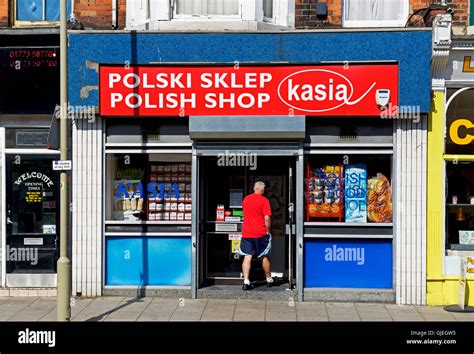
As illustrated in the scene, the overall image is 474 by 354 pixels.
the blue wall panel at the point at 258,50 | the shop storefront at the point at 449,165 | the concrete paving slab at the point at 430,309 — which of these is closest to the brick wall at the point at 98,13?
the blue wall panel at the point at 258,50

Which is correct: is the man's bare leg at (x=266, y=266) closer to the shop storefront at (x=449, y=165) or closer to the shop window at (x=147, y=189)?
the shop window at (x=147, y=189)

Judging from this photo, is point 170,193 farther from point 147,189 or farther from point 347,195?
point 347,195

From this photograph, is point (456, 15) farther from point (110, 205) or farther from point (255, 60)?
point (110, 205)

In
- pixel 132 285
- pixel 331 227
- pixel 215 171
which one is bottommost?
pixel 132 285

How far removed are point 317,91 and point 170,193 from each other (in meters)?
2.93

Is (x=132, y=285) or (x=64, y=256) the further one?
(x=132, y=285)

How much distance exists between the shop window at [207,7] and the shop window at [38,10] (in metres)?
2.15

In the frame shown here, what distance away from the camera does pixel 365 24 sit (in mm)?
12656

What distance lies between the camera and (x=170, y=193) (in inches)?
508

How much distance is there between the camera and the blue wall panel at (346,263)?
1242cm

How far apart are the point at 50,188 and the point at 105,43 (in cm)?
258

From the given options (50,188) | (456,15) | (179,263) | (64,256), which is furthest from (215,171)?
(456,15)

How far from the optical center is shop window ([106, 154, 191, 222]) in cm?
1284
